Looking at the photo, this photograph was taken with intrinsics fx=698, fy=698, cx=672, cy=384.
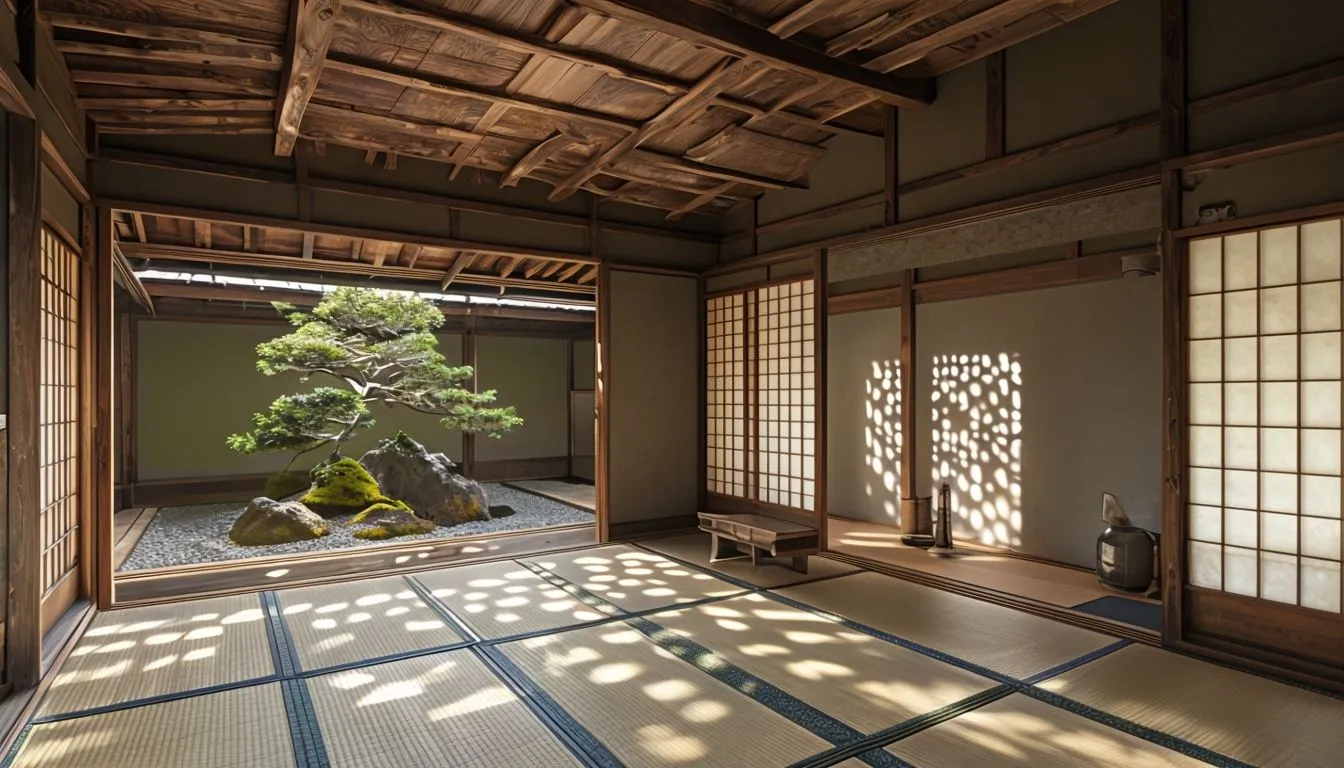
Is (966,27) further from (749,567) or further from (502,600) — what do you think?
(502,600)

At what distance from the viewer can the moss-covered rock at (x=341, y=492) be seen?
697cm

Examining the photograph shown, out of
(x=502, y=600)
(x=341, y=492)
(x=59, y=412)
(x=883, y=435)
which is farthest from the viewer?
(x=341, y=492)

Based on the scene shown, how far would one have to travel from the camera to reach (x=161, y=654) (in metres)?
3.21

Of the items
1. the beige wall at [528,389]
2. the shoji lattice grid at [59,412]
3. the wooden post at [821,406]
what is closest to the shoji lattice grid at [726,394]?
the wooden post at [821,406]

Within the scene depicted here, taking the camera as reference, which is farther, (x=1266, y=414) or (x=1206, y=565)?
(x=1206, y=565)

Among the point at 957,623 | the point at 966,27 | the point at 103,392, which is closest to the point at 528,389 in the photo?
the point at 103,392

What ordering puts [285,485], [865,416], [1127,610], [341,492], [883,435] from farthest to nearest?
[285,485] → [341,492] → [865,416] → [883,435] → [1127,610]

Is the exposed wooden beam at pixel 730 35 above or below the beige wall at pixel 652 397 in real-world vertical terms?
above

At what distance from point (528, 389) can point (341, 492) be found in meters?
4.36

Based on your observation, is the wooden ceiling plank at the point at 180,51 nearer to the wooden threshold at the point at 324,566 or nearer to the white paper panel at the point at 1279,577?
the wooden threshold at the point at 324,566

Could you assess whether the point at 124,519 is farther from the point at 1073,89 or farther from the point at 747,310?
the point at 1073,89

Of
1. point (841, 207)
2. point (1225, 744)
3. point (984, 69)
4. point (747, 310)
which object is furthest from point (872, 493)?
point (1225, 744)

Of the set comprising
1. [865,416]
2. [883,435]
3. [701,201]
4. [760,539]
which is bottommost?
[760,539]

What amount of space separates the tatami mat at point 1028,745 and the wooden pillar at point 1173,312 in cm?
123
